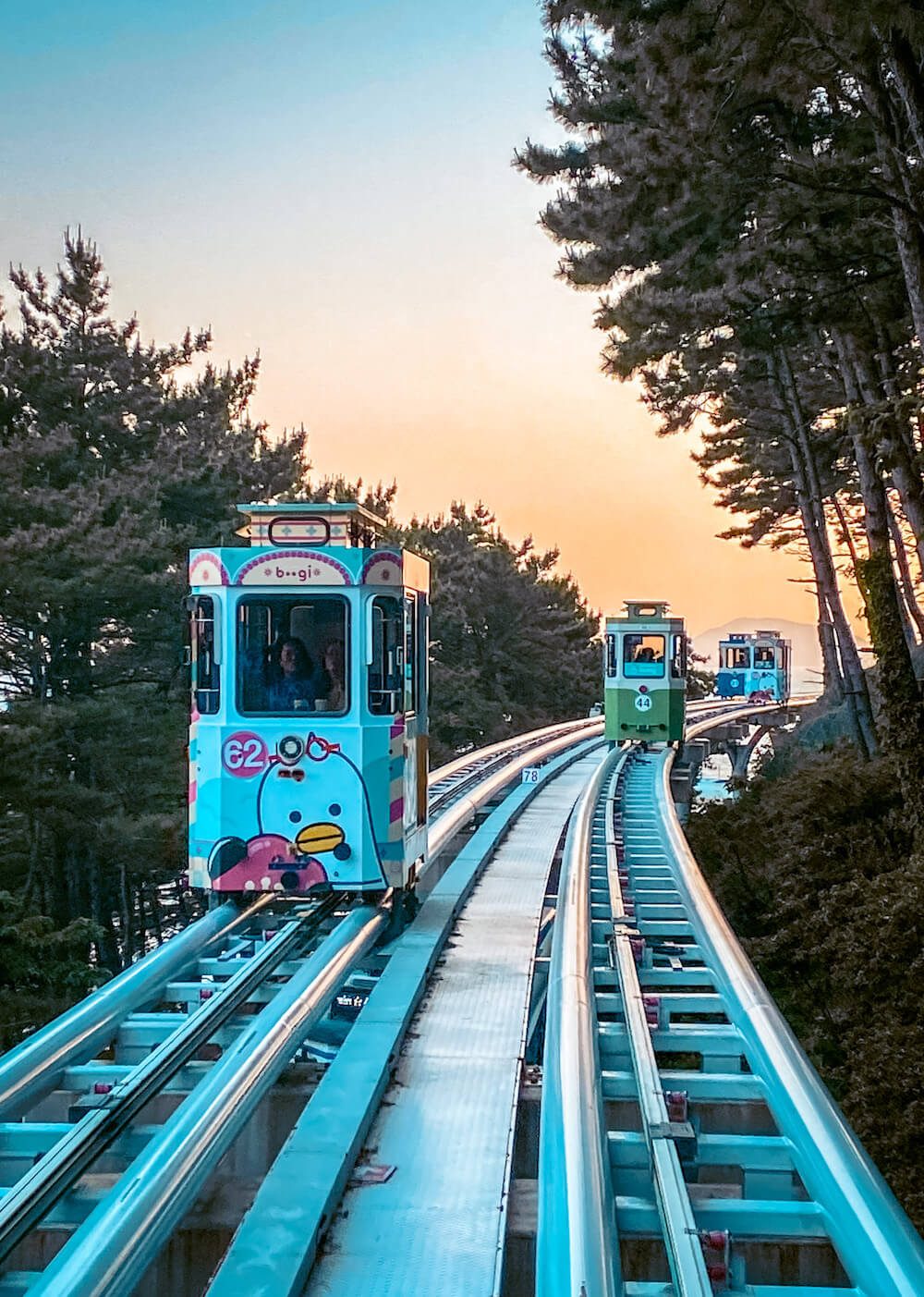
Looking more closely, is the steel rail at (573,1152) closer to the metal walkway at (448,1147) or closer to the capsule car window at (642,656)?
the metal walkway at (448,1147)

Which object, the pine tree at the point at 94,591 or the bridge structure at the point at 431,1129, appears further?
the pine tree at the point at 94,591

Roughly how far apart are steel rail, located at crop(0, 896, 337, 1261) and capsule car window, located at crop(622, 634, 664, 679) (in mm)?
19779

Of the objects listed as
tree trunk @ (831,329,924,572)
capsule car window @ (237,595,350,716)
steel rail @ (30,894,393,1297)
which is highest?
tree trunk @ (831,329,924,572)

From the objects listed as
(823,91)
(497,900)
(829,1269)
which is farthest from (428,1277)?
(823,91)

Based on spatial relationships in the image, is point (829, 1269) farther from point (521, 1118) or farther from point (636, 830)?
point (636, 830)

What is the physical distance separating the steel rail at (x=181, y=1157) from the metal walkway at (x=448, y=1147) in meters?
0.59

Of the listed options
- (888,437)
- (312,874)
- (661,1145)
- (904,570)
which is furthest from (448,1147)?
(904,570)

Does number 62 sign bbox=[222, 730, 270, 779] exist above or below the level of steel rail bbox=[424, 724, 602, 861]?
above

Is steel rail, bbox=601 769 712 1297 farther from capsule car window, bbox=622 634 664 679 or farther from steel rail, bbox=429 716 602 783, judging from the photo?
capsule car window, bbox=622 634 664 679

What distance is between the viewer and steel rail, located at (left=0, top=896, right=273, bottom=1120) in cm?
646

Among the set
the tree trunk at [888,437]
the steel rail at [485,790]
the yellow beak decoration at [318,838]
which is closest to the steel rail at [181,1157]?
the yellow beak decoration at [318,838]

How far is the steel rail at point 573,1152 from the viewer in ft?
14.1

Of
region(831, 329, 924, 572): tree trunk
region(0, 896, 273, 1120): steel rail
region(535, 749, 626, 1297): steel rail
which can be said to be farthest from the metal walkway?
region(831, 329, 924, 572): tree trunk

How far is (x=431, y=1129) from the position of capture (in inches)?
242
